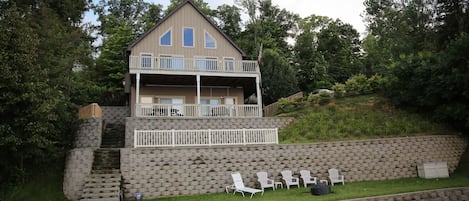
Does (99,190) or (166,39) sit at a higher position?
(166,39)

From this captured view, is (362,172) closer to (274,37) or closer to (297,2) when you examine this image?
(274,37)

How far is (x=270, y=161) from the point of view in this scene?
14.1m

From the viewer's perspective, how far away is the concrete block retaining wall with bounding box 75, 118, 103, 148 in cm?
1606

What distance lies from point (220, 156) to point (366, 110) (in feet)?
34.9

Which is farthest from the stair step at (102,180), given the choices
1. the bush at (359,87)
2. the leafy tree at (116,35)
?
the leafy tree at (116,35)

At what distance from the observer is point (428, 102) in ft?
Result: 58.3

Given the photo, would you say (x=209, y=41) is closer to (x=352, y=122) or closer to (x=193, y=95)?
(x=193, y=95)

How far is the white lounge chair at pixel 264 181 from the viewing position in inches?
509

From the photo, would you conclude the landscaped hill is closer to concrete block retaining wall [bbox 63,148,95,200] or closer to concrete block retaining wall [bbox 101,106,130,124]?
concrete block retaining wall [bbox 63,148,95,200]

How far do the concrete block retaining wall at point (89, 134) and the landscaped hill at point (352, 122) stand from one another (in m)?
8.95

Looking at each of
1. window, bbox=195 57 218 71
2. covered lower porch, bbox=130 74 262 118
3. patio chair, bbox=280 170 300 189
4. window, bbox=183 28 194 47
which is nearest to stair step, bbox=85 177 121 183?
patio chair, bbox=280 170 300 189

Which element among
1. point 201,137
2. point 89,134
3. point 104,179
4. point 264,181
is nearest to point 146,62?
point 89,134

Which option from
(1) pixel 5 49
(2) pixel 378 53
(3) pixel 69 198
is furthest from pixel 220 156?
(2) pixel 378 53

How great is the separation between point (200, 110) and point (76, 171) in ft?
26.4
